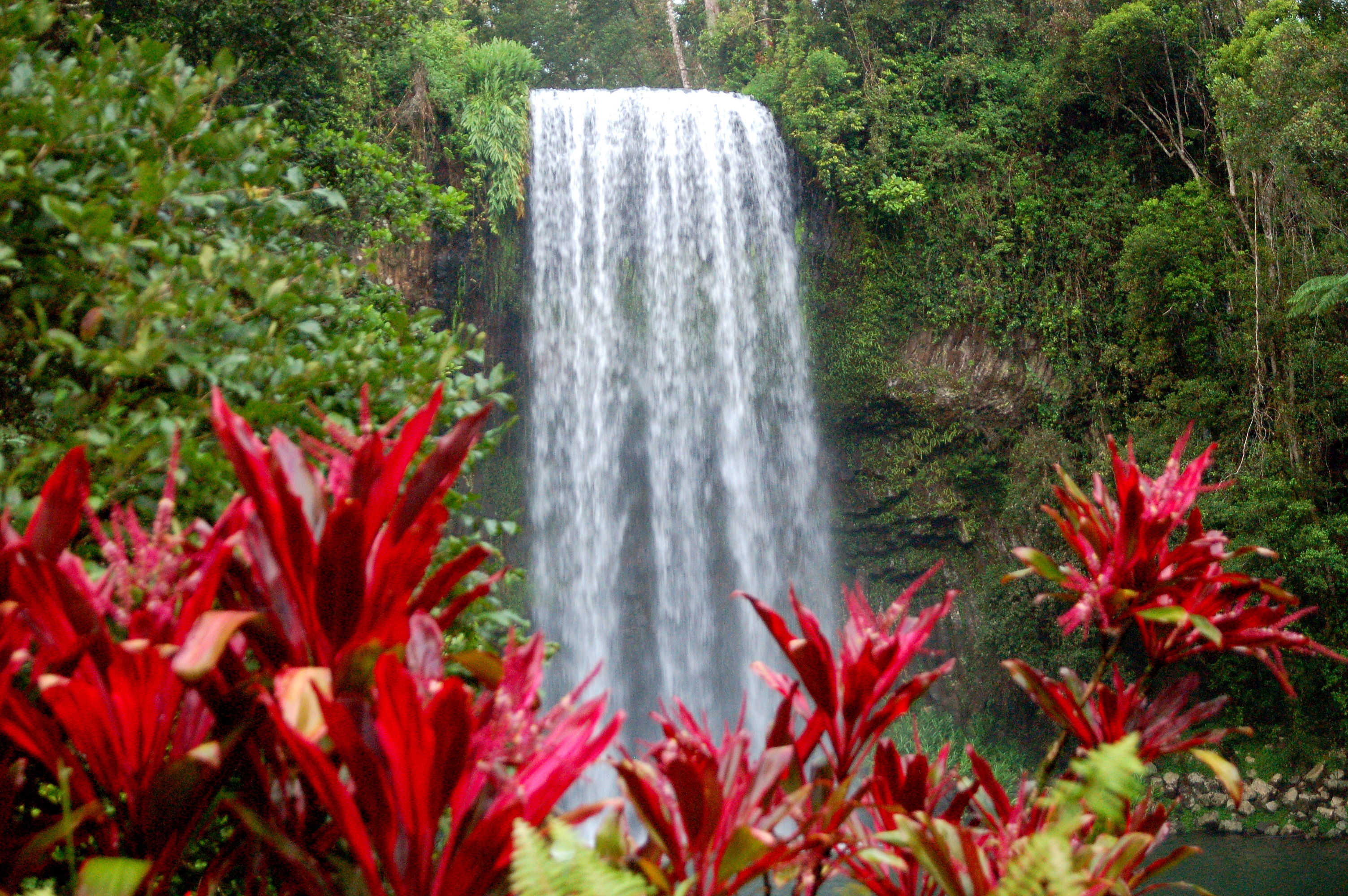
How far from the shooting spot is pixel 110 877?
700 millimetres

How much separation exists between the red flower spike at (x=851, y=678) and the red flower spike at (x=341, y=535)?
371 mm

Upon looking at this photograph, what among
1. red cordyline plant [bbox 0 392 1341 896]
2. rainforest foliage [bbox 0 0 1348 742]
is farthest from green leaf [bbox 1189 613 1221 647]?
rainforest foliage [bbox 0 0 1348 742]

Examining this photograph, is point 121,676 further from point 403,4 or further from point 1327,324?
point 1327,324

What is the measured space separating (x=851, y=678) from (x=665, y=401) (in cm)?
1137

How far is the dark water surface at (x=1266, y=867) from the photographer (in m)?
8.08

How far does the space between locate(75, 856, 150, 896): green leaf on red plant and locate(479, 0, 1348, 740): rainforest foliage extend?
38.9ft

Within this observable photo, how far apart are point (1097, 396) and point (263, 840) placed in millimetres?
13220

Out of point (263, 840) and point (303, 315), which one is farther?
point (303, 315)

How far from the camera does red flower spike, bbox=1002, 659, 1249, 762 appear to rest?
3.85 feet

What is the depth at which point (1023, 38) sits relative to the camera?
1419 cm

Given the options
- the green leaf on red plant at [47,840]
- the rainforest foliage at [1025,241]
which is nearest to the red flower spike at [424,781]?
the green leaf on red plant at [47,840]

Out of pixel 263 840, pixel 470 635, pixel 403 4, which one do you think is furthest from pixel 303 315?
pixel 403 4

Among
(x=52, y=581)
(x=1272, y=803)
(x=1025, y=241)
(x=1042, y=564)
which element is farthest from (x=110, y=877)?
(x=1025, y=241)

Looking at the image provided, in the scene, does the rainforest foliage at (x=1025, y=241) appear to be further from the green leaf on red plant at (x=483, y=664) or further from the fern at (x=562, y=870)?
the fern at (x=562, y=870)
